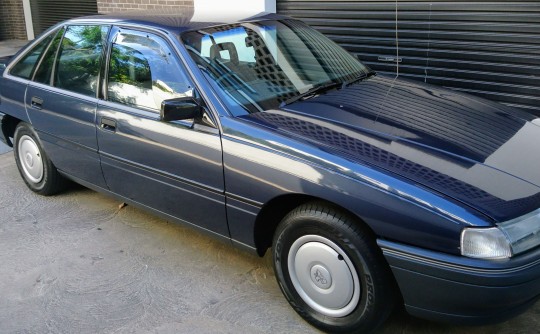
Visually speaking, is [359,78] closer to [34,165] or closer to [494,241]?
[494,241]

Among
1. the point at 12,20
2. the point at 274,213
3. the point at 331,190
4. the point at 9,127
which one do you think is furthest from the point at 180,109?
the point at 12,20

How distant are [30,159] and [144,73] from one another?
1864 millimetres

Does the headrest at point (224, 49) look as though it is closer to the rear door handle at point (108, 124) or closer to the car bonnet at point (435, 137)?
the car bonnet at point (435, 137)

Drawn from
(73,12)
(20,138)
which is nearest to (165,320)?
(20,138)

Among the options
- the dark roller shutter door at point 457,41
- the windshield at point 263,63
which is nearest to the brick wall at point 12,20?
the dark roller shutter door at point 457,41

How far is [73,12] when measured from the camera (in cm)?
1219

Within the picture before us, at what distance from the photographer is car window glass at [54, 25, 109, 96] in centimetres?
386

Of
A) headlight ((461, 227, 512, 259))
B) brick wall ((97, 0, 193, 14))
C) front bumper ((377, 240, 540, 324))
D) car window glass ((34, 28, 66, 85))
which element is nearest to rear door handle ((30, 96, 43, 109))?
car window glass ((34, 28, 66, 85))

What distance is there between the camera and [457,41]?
548cm

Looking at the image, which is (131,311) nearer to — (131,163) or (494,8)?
(131,163)

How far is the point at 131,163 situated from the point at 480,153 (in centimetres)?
214

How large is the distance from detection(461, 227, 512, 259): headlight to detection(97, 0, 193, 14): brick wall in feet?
20.2

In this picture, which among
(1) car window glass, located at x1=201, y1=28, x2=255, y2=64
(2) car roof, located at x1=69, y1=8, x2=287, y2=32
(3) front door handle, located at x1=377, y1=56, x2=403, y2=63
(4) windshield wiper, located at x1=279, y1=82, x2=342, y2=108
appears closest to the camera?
(4) windshield wiper, located at x1=279, y1=82, x2=342, y2=108

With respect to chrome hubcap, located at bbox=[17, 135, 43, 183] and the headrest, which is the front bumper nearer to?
the headrest
